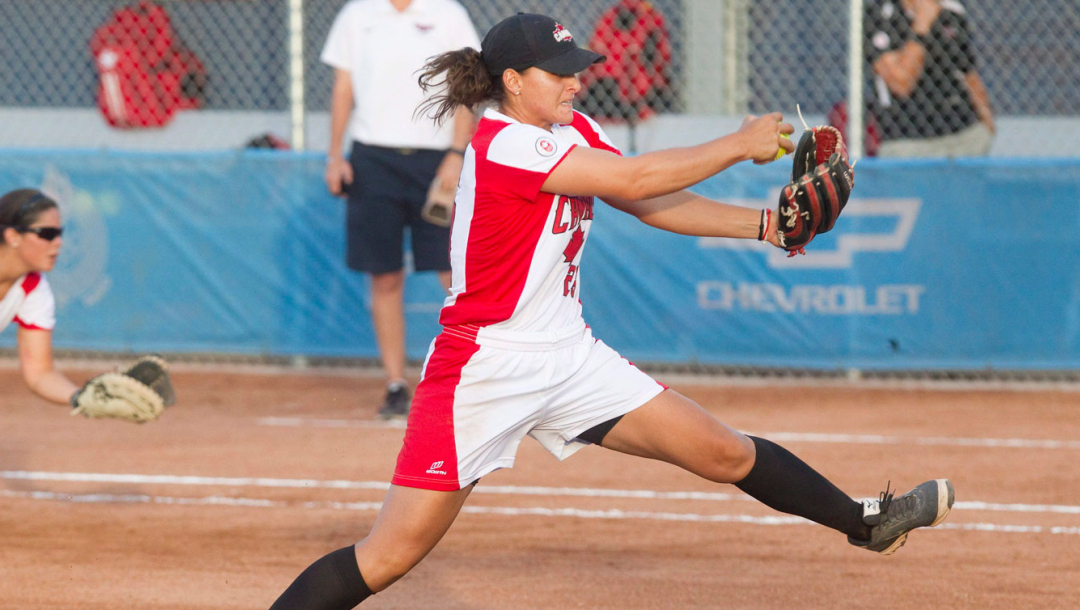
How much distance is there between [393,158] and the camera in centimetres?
744

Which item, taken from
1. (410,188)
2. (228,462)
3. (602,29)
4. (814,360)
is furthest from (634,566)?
(602,29)

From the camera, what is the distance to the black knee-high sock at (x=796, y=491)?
372 cm

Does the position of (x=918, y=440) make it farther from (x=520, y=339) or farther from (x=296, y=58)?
(x=296, y=58)

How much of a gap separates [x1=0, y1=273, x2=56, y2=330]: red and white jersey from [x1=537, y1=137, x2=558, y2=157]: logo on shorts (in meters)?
2.73

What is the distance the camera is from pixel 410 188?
7461 mm

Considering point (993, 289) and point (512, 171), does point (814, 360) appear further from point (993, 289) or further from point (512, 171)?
point (512, 171)

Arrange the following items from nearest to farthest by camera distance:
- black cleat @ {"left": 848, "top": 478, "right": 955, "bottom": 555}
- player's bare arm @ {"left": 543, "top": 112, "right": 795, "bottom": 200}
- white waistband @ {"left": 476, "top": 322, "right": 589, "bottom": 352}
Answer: player's bare arm @ {"left": 543, "top": 112, "right": 795, "bottom": 200} < white waistband @ {"left": 476, "top": 322, "right": 589, "bottom": 352} < black cleat @ {"left": 848, "top": 478, "right": 955, "bottom": 555}

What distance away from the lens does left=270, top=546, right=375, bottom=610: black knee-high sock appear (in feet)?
10.7

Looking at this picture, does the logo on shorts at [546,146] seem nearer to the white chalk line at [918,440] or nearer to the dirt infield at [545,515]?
the dirt infield at [545,515]

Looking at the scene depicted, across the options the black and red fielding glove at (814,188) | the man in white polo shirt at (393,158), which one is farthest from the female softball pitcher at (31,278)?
the black and red fielding glove at (814,188)

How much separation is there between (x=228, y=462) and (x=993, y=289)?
16.2 ft

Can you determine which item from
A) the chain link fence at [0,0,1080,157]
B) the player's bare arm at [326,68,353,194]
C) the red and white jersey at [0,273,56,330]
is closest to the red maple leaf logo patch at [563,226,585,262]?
the red and white jersey at [0,273,56,330]

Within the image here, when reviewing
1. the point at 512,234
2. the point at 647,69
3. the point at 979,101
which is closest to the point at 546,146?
the point at 512,234

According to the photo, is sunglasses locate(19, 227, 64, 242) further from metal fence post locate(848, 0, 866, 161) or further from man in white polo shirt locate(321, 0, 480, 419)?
metal fence post locate(848, 0, 866, 161)
